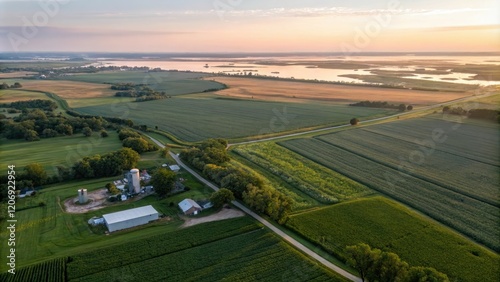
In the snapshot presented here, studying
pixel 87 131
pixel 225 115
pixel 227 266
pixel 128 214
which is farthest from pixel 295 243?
pixel 225 115

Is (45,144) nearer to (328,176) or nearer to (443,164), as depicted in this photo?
(328,176)

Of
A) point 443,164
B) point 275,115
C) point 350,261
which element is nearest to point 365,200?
point 350,261

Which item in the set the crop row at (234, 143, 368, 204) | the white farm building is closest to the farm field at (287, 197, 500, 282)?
the crop row at (234, 143, 368, 204)

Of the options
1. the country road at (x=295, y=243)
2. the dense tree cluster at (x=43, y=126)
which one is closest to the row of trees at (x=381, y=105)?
the country road at (x=295, y=243)

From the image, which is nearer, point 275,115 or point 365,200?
point 365,200

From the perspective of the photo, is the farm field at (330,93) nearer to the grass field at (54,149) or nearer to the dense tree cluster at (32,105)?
the dense tree cluster at (32,105)

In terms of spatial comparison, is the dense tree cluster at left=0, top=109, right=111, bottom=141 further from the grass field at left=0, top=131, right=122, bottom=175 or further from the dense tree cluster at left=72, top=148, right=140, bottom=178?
the dense tree cluster at left=72, top=148, right=140, bottom=178
